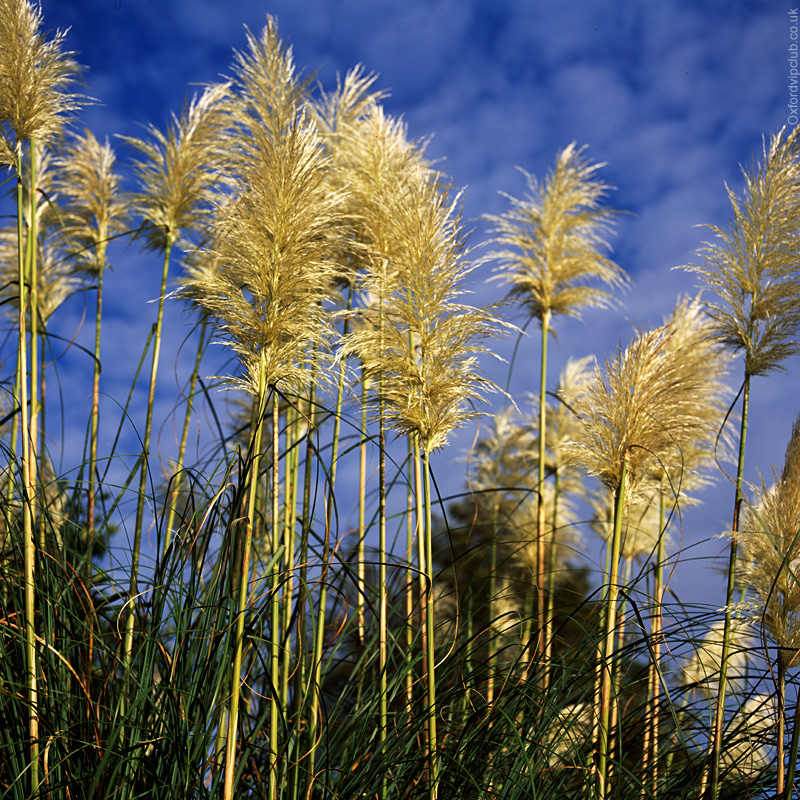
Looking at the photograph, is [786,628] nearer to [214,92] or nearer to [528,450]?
[528,450]

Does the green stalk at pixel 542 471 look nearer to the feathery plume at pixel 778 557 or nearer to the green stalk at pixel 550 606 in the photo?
the green stalk at pixel 550 606

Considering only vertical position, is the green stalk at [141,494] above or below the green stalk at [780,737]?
above

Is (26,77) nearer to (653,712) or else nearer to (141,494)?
(141,494)

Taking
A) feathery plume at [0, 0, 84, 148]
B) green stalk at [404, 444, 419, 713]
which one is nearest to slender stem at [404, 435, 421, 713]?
green stalk at [404, 444, 419, 713]

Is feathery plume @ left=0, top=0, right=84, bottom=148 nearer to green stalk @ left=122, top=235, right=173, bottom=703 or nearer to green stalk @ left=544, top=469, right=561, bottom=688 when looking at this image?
green stalk @ left=122, top=235, right=173, bottom=703

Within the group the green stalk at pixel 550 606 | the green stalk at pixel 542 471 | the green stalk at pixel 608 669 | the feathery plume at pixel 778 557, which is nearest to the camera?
the green stalk at pixel 608 669

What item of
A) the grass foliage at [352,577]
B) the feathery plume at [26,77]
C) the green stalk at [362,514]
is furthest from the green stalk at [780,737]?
the feathery plume at [26,77]

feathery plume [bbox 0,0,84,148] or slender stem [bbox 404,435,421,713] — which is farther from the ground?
feathery plume [bbox 0,0,84,148]

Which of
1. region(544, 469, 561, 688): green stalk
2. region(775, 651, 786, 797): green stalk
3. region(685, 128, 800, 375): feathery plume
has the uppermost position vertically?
region(685, 128, 800, 375): feathery plume

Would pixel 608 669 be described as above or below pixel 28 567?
below

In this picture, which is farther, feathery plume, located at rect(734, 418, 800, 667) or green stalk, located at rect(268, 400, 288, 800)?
feathery plume, located at rect(734, 418, 800, 667)

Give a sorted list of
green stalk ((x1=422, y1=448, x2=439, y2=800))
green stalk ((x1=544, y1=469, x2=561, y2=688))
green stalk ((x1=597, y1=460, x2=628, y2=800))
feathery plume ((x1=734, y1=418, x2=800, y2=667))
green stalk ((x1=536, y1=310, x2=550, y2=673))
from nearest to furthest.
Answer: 1. green stalk ((x1=422, y1=448, x2=439, y2=800))
2. green stalk ((x1=597, y1=460, x2=628, y2=800))
3. feathery plume ((x1=734, y1=418, x2=800, y2=667))
4. green stalk ((x1=544, y1=469, x2=561, y2=688))
5. green stalk ((x1=536, y1=310, x2=550, y2=673))

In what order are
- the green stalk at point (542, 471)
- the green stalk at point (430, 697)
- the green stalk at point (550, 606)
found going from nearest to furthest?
the green stalk at point (430, 697) < the green stalk at point (550, 606) < the green stalk at point (542, 471)

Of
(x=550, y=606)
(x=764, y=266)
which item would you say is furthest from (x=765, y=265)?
(x=550, y=606)
